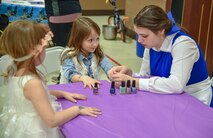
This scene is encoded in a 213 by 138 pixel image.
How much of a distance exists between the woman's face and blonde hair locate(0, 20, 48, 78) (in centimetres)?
58

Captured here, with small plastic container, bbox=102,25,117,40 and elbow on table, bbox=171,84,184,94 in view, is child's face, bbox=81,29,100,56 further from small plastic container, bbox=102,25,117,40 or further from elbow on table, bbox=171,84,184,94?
small plastic container, bbox=102,25,117,40

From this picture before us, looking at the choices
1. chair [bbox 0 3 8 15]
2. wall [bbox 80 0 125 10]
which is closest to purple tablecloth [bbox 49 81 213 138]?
chair [bbox 0 3 8 15]

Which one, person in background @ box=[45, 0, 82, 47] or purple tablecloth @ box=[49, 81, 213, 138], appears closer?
purple tablecloth @ box=[49, 81, 213, 138]

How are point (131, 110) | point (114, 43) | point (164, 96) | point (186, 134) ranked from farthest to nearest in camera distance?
point (114, 43) < point (164, 96) < point (131, 110) < point (186, 134)

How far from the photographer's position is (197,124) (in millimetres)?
1290

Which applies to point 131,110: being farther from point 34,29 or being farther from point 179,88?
point 34,29

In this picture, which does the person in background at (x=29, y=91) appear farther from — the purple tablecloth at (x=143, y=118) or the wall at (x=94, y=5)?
the wall at (x=94, y=5)

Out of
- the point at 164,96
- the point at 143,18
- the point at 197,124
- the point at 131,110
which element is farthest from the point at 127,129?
the point at 143,18

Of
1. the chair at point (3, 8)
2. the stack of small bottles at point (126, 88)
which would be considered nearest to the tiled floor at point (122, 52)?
the chair at point (3, 8)

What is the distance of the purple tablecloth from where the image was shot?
1209 millimetres

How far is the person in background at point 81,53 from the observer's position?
188 cm

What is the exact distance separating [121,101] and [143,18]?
0.47m

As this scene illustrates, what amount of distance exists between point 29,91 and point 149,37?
28.3 inches

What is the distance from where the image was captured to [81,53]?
1.95m
